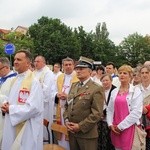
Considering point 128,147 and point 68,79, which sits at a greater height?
point 68,79

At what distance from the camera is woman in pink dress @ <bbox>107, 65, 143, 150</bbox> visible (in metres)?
5.34

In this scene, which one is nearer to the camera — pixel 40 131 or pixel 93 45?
pixel 40 131

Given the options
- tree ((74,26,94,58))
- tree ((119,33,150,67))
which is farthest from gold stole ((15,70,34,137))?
tree ((119,33,150,67))

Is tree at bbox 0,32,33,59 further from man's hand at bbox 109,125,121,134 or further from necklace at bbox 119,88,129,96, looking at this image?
man's hand at bbox 109,125,121,134

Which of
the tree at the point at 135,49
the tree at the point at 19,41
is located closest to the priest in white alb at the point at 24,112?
the tree at the point at 19,41

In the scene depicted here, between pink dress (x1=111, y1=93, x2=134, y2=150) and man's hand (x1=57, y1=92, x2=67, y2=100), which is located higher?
man's hand (x1=57, y1=92, x2=67, y2=100)

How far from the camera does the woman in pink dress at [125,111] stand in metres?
5.34

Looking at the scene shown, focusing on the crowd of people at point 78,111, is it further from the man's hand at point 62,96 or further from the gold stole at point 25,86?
the man's hand at point 62,96

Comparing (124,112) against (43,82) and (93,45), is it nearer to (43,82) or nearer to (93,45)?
(43,82)

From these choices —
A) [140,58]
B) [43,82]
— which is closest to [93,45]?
[140,58]

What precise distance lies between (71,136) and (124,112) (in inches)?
35.9

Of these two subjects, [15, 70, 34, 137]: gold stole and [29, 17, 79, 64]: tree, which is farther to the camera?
[29, 17, 79, 64]: tree

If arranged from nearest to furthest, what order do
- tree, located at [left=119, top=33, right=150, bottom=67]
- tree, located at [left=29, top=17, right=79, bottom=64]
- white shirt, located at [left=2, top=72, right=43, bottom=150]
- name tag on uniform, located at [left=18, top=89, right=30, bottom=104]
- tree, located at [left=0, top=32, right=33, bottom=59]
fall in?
white shirt, located at [left=2, top=72, right=43, bottom=150]
name tag on uniform, located at [left=18, top=89, right=30, bottom=104]
tree, located at [left=0, top=32, right=33, bottom=59]
tree, located at [left=29, top=17, right=79, bottom=64]
tree, located at [left=119, top=33, right=150, bottom=67]

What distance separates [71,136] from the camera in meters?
5.41
